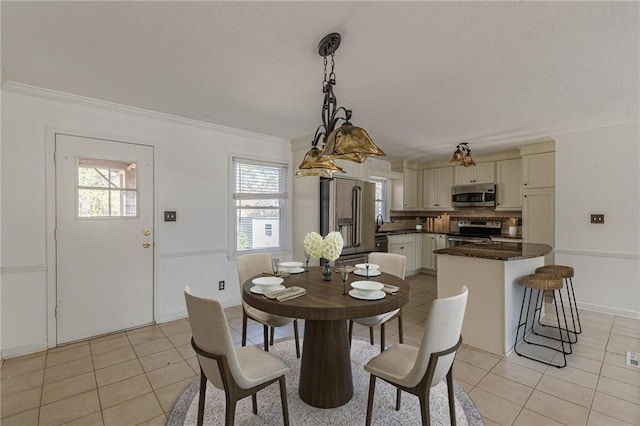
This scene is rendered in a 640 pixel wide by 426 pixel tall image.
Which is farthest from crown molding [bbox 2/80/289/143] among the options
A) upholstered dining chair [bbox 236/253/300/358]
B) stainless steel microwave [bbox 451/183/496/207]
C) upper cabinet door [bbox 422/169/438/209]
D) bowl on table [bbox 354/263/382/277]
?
stainless steel microwave [bbox 451/183/496/207]

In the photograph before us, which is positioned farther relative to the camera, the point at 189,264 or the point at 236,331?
the point at 189,264

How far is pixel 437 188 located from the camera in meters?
6.18

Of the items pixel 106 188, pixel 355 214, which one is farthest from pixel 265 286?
pixel 355 214

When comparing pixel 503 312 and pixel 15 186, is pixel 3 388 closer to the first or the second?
pixel 15 186

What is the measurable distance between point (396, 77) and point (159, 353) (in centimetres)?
315

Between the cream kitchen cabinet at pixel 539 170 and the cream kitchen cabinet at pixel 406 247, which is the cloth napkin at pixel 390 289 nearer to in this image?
the cream kitchen cabinet at pixel 406 247

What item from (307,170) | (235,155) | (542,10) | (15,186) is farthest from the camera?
(235,155)

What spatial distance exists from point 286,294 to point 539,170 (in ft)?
14.9

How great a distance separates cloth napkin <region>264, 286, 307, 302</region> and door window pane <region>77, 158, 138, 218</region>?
2.29 m

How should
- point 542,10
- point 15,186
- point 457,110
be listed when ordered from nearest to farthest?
point 542,10 → point 15,186 → point 457,110

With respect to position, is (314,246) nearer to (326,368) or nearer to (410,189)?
(326,368)

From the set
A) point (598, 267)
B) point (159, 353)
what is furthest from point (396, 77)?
point (598, 267)

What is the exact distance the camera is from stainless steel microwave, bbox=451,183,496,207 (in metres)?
5.35

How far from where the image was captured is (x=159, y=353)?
8.95 feet
